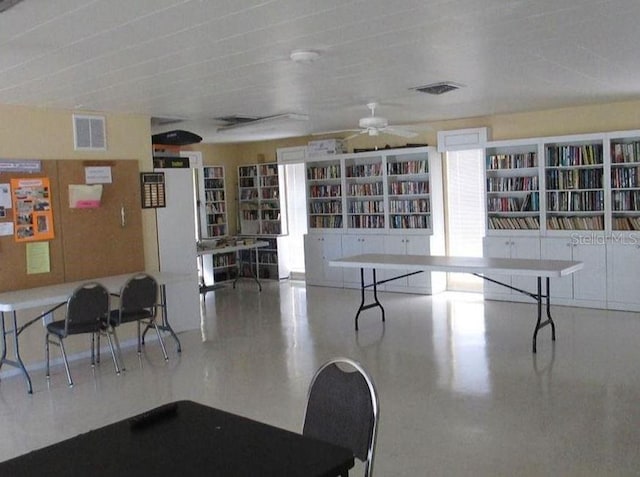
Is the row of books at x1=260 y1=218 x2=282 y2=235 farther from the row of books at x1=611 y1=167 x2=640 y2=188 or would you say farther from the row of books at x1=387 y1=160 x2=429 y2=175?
the row of books at x1=611 y1=167 x2=640 y2=188

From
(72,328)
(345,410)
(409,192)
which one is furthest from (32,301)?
(409,192)

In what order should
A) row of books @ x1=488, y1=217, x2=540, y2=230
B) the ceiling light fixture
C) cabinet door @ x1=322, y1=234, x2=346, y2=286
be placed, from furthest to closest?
1. cabinet door @ x1=322, y1=234, x2=346, y2=286
2. row of books @ x1=488, y1=217, x2=540, y2=230
3. the ceiling light fixture

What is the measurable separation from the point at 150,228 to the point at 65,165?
1159mm

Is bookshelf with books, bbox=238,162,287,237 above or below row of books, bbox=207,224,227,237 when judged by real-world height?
above

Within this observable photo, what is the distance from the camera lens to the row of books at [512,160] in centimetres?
818

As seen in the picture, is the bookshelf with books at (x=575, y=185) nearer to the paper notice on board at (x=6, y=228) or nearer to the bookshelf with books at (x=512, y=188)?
the bookshelf with books at (x=512, y=188)

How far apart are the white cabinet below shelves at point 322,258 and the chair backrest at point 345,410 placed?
294 inches

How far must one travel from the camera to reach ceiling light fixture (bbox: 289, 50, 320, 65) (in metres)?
4.15

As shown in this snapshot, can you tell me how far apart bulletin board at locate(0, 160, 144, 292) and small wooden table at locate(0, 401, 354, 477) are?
4103mm

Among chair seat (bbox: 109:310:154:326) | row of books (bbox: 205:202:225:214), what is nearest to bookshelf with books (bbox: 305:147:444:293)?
row of books (bbox: 205:202:225:214)

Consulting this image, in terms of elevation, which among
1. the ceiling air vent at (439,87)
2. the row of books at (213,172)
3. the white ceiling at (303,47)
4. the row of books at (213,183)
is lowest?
the row of books at (213,183)

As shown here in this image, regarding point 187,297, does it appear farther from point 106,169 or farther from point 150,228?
point 106,169

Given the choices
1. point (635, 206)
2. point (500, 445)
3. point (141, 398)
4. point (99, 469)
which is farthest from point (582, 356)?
point (99, 469)

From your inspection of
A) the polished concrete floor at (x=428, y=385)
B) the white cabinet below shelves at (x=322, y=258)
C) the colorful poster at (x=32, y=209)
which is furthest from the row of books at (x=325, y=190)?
the colorful poster at (x=32, y=209)
